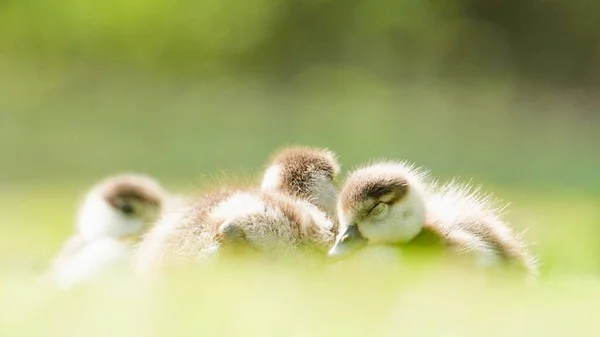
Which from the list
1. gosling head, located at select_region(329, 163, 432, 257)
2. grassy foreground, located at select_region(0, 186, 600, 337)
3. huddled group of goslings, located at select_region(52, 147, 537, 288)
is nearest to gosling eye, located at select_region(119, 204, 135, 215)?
huddled group of goslings, located at select_region(52, 147, 537, 288)

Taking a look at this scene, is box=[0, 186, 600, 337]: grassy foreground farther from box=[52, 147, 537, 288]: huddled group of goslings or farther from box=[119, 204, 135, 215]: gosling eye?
box=[119, 204, 135, 215]: gosling eye

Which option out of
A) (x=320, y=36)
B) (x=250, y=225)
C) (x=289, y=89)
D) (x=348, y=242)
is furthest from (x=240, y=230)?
(x=320, y=36)

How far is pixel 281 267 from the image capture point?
1388 mm

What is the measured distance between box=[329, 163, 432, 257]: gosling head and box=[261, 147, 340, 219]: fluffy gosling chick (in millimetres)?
113

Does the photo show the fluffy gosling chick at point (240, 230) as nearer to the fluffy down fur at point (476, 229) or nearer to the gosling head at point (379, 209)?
the gosling head at point (379, 209)

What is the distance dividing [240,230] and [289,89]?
5247 millimetres

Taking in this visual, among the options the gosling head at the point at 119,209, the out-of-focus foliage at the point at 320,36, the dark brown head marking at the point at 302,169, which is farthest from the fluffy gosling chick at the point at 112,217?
the out-of-focus foliage at the point at 320,36

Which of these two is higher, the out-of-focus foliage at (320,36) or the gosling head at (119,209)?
the out-of-focus foliage at (320,36)

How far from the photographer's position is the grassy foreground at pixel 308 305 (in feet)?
3.40

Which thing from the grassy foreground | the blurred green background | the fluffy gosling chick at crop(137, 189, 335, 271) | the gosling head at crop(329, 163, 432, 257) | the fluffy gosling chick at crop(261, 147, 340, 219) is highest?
the blurred green background

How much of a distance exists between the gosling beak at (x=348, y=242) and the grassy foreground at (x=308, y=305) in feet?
0.20

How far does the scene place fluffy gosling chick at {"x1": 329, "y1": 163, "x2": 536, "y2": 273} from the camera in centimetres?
160

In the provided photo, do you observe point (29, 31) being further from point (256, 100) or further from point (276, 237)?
point (276, 237)

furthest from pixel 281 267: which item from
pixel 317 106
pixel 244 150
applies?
pixel 317 106
